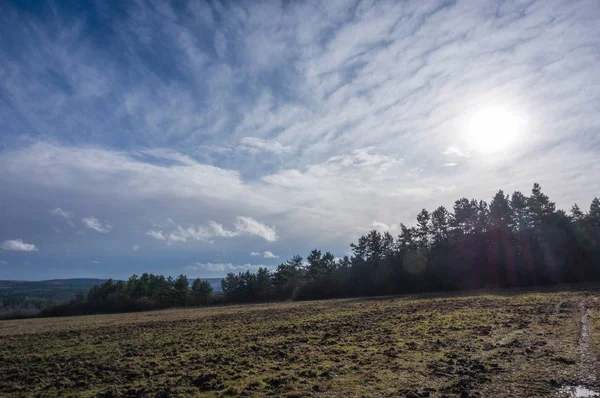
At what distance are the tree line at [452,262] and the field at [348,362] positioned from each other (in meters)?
41.3

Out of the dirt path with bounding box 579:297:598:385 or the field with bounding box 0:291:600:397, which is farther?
the field with bounding box 0:291:600:397

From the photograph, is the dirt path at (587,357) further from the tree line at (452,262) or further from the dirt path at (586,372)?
the tree line at (452,262)

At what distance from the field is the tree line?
136ft

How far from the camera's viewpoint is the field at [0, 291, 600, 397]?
363 inches

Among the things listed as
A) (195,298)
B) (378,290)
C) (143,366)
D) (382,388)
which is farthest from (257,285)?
(382,388)

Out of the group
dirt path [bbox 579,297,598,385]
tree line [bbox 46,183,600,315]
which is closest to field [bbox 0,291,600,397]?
dirt path [bbox 579,297,598,385]

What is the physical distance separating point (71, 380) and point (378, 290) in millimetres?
62182

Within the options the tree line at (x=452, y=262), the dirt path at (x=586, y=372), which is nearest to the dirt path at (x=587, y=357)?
the dirt path at (x=586, y=372)

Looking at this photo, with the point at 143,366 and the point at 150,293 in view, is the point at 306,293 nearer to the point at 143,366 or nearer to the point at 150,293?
the point at 150,293

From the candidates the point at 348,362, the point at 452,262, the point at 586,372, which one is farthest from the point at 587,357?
the point at 452,262

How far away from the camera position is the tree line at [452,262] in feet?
177

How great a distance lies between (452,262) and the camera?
60.9 meters

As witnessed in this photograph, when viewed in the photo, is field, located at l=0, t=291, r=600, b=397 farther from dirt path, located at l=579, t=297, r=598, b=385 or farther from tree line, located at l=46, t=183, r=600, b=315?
tree line, located at l=46, t=183, r=600, b=315

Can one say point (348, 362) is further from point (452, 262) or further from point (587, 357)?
point (452, 262)
